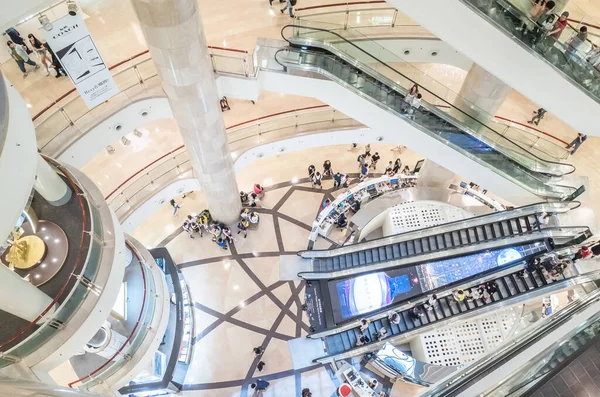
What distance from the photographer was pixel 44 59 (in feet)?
33.7

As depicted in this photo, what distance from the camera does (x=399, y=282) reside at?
13836 mm

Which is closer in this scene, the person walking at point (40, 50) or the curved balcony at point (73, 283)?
the curved balcony at point (73, 283)

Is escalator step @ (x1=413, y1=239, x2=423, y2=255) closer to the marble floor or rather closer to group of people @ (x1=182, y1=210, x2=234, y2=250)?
the marble floor

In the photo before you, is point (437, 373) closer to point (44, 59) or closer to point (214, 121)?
point (214, 121)

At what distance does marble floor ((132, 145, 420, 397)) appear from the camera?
12.6 m

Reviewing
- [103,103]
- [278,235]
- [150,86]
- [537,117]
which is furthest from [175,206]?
[537,117]

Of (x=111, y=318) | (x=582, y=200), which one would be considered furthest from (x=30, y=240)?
(x=582, y=200)

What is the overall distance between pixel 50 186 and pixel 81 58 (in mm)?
2555

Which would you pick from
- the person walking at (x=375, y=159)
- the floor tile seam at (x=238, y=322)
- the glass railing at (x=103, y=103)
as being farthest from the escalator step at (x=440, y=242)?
the glass railing at (x=103, y=103)

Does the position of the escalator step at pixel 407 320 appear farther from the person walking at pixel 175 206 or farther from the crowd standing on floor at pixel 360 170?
the person walking at pixel 175 206

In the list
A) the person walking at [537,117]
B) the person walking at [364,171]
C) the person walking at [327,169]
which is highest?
the person walking at [327,169]

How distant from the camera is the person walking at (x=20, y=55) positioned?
9930 mm

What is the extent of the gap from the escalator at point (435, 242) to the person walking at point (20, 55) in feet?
31.8

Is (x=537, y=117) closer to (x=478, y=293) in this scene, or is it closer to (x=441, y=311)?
(x=478, y=293)
